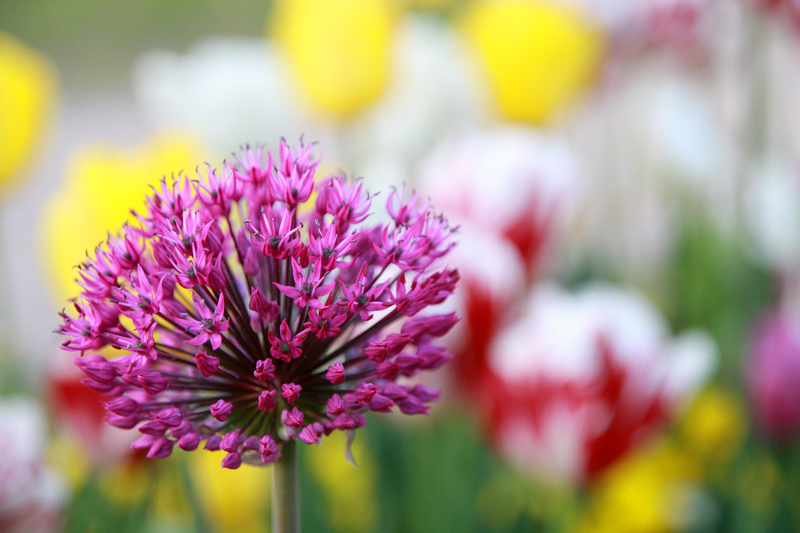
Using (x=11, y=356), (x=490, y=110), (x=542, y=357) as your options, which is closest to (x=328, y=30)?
(x=490, y=110)

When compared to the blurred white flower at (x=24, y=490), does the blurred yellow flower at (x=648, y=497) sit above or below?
below

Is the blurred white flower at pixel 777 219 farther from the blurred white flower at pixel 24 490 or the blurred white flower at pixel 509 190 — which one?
the blurred white flower at pixel 24 490

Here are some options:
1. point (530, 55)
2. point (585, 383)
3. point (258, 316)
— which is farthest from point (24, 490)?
point (530, 55)

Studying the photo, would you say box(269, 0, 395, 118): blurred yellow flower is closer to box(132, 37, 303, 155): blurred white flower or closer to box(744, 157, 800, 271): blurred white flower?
box(132, 37, 303, 155): blurred white flower

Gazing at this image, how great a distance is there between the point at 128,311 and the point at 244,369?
0.11ft

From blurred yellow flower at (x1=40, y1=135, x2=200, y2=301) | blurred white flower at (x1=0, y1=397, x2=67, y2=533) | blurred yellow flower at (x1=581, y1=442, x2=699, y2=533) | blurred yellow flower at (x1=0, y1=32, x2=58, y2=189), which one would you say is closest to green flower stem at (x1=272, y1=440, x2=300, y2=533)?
blurred white flower at (x1=0, y1=397, x2=67, y2=533)

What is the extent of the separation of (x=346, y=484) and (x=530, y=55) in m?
0.42

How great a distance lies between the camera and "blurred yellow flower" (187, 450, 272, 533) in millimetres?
580

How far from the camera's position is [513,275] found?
19.2 inches

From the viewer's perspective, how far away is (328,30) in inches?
24.6

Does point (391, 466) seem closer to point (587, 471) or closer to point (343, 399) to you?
point (587, 471)

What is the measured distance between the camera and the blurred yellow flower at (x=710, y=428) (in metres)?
0.69

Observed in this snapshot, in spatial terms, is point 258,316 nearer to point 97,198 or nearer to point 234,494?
point 97,198

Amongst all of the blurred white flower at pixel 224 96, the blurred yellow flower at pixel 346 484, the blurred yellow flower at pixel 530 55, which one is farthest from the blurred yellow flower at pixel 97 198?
the blurred yellow flower at pixel 530 55
